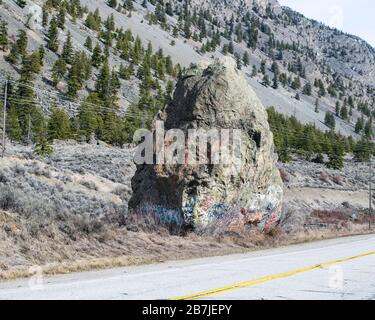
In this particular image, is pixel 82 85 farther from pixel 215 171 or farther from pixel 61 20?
pixel 215 171

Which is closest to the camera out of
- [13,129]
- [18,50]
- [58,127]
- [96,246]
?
[96,246]

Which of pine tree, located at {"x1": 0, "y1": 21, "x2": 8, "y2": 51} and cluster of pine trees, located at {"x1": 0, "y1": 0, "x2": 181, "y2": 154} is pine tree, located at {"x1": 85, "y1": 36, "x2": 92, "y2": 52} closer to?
cluster of pine trees, located at {"x1": 0, "y1": 0, "x2": 181, "y2": 154}

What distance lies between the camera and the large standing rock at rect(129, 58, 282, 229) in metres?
16.7

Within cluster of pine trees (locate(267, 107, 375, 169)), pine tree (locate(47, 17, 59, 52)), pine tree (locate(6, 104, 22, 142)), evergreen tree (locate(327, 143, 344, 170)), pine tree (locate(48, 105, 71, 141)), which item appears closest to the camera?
pine tree (locate(6, 104, 22, 142))

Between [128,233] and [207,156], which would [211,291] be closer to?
[128,233]

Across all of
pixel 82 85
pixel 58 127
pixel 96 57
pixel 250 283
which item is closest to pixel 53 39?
pixel 96 57

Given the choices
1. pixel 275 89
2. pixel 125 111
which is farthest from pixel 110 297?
pixel 275 89

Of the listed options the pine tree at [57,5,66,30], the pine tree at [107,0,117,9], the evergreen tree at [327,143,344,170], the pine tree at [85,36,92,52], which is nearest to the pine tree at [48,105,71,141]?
the pine tree at [85,36,92,52]

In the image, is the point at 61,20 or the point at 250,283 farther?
the point at 61,20

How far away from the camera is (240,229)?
18203mm

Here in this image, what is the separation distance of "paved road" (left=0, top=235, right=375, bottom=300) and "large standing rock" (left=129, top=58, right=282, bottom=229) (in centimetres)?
365

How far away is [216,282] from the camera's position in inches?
364

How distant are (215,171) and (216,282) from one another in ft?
25.5

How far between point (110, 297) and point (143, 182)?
1095 cm
